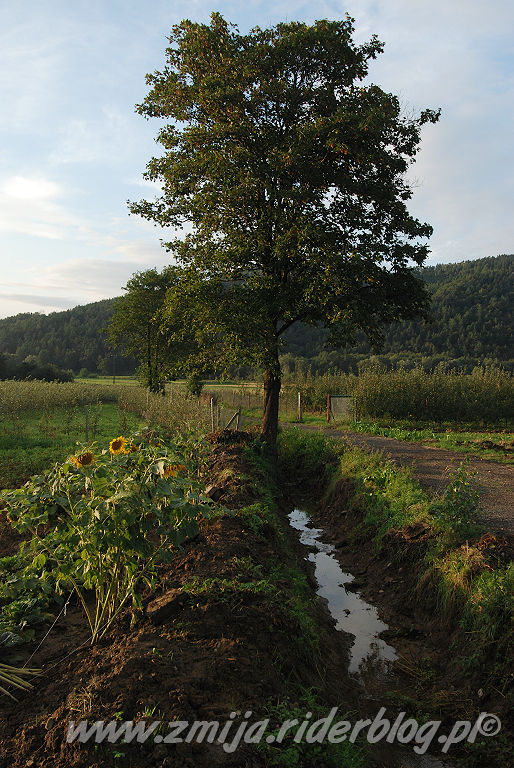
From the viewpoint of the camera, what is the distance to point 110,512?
9.73 ft

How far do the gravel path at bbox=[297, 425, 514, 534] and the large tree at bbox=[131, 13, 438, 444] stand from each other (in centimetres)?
327

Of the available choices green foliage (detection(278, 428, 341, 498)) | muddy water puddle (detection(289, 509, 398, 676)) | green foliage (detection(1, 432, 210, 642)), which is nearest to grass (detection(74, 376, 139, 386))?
green foliage (detection(278, 428, 341, 498))

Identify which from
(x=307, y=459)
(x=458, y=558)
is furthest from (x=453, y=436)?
(x=458, y=558)

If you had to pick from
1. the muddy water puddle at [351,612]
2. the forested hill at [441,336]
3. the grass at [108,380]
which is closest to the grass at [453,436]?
the muddy water puddle at [351,612]

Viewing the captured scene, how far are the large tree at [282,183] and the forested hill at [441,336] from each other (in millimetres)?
23623

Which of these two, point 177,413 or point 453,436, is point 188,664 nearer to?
point 177,413

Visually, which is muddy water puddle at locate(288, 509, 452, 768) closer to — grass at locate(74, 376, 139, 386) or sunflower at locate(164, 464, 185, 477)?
sunflower at locate(164, 464, 185, 477)

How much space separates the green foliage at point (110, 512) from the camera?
9.87ft

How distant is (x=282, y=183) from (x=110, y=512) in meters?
10.3

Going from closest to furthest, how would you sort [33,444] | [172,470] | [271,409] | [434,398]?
[172,470], [271,409], [33,444], [434,398]

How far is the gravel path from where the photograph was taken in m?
7.19

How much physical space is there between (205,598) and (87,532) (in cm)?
112

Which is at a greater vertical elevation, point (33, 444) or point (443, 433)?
point (33, 444)

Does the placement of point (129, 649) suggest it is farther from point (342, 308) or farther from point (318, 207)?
point (318, 207)
